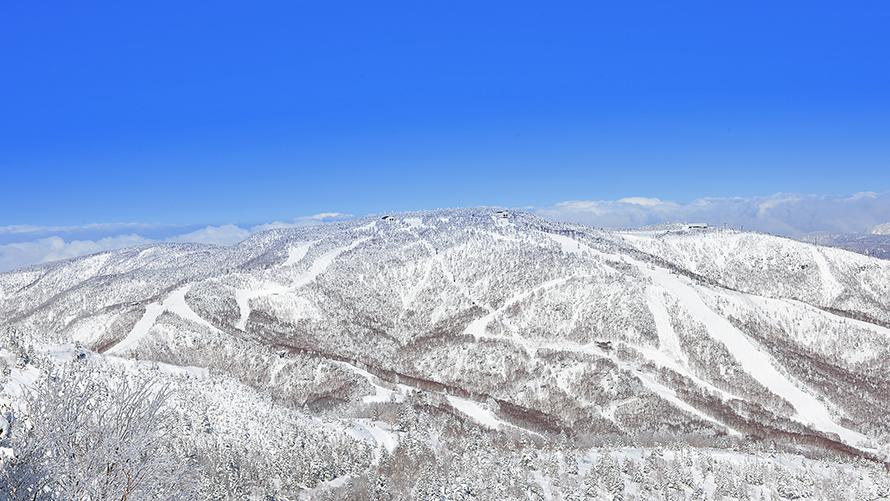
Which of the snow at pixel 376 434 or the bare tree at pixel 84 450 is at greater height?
the bare tree at pixel 84 450

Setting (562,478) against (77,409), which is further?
(562,478)

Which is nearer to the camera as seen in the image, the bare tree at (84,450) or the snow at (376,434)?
the bare tree at (84,450)

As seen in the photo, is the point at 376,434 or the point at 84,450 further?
the point at 376,434

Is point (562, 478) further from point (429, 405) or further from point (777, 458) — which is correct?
point (429, 405)

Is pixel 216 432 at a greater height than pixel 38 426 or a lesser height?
lesser

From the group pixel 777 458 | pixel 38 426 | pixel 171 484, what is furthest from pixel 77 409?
pixel 777 458

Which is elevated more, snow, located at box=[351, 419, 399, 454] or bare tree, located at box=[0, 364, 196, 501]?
bare tree, located at box=[0, 364, 196, 501]

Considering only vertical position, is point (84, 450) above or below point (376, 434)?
above

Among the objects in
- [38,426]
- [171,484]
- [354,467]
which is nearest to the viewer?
[38,426]

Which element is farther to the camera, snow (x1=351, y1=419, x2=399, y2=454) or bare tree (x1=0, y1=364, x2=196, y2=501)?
snow (x1=351, y1=419, x2=399, y2=454)

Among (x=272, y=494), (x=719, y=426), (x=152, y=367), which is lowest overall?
(x=719, y=426)

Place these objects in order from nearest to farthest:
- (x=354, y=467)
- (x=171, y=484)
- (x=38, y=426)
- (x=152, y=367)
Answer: (x=38, y=426) < (x=171, y=484) < (x=354, y=467) < (x=152, y=367)
